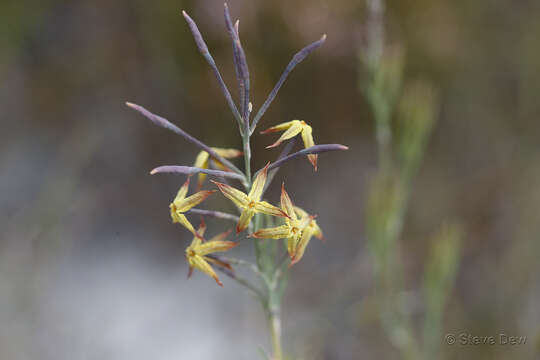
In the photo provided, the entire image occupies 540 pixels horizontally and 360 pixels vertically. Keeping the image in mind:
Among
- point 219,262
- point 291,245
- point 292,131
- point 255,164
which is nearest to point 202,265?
point 219,262

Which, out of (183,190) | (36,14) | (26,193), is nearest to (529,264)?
(183,190)

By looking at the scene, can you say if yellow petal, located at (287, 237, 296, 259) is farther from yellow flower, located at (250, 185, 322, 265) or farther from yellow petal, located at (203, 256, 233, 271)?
yellow petal, located at (203, 256, 233, 271)

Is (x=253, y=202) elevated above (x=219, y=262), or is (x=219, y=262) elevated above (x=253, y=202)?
(x=253, y=202)

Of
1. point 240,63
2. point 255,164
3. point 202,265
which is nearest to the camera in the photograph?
point 240,63

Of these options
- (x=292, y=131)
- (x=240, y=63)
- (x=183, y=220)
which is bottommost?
(x=183, y=220)

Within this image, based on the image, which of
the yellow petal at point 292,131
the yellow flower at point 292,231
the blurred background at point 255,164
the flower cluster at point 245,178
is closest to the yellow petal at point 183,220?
the flower cluster at point 245,178

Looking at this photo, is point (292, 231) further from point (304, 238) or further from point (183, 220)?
point (183, 220)
